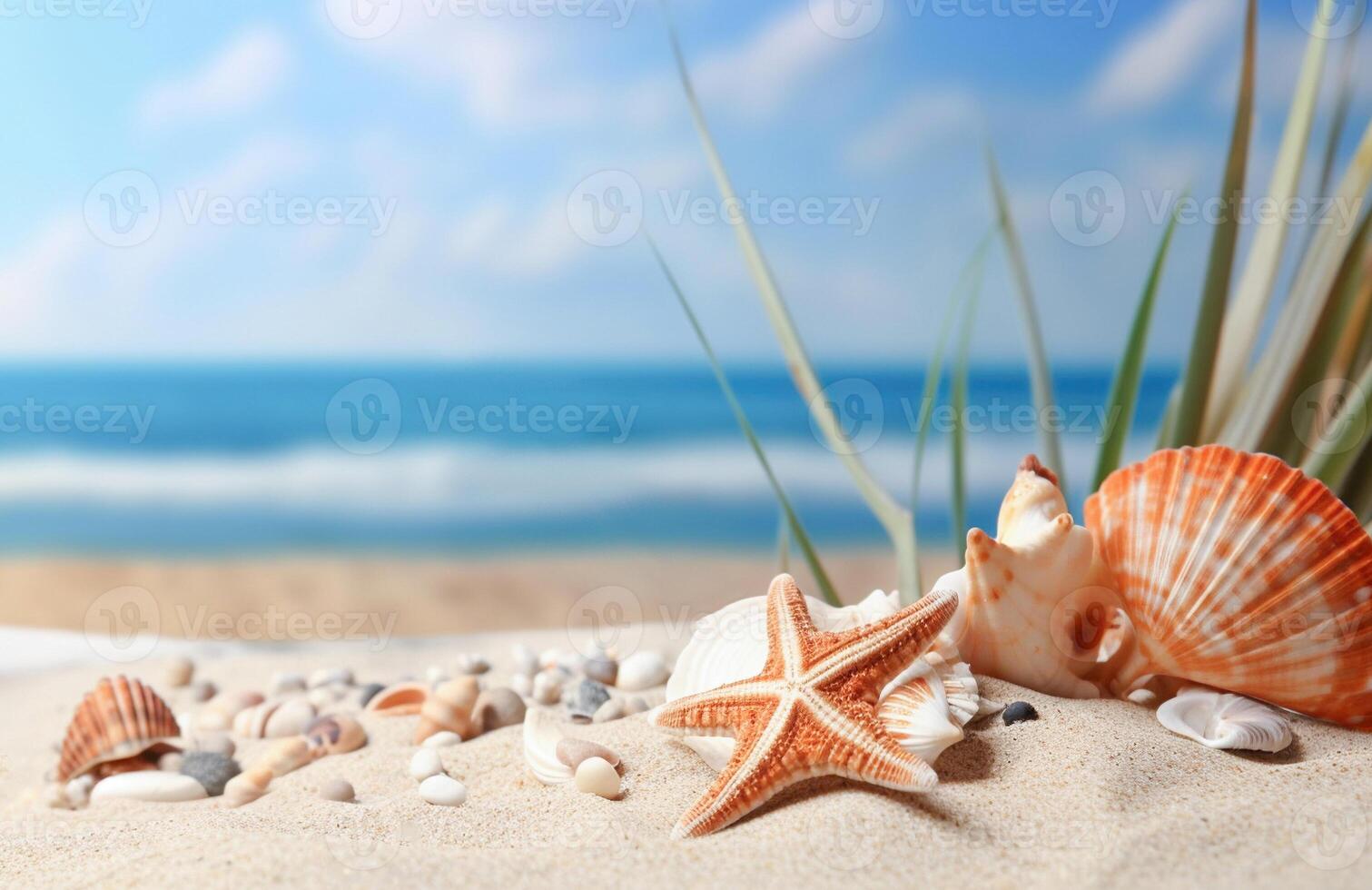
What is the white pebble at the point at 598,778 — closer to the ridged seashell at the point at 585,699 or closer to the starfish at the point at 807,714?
the starfish at the point at 807,714

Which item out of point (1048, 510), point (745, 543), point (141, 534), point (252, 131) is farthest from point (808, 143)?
point (1048, 510)

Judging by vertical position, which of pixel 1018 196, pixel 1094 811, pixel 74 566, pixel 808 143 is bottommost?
pixel 1094 811

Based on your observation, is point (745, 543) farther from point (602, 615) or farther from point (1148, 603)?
point (1148, 603)

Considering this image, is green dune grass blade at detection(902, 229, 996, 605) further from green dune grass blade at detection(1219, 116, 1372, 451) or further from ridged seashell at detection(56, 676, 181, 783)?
ridged seashell at detection(56, 676, 181, 783)

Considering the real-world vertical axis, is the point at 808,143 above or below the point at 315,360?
above

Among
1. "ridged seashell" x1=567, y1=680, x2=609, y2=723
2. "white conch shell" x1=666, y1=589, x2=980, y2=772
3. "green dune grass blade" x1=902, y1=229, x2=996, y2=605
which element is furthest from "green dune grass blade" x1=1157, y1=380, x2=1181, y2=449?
"ridged seashell" x1=567, y1=680, x2=609, y2=723

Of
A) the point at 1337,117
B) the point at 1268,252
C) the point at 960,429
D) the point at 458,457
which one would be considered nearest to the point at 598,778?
the point at 960,429
